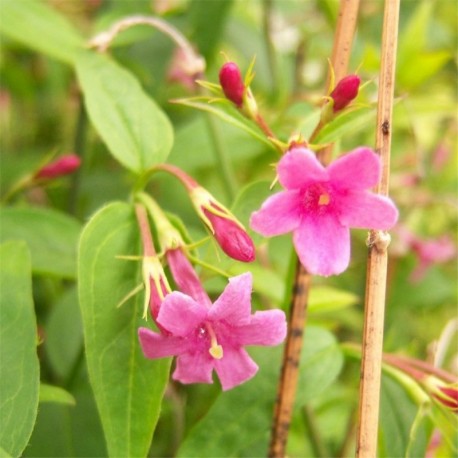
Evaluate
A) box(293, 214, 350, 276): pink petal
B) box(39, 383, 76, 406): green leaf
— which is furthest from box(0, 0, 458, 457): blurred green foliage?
box(293, 214, 350, 276): pink petal

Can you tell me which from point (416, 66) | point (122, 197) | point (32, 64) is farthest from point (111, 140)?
point (32, 64)

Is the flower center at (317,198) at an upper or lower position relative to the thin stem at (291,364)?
upper

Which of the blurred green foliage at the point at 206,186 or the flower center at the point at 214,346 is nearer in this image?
the flower center at the point at 214,346

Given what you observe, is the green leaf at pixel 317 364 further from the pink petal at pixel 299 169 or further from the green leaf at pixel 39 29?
the green leaf at pixel 39 29

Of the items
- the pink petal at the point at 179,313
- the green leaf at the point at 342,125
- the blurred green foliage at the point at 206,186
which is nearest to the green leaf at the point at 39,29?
the blurred green foliage at the point at 206,186

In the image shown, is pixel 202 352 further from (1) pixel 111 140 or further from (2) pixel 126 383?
(1) pixel 111 140

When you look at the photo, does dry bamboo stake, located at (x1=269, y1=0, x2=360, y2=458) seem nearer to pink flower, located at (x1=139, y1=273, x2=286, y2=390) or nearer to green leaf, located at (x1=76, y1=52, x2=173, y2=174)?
pink flower, located at (x1=139, y1=273, x2=286, y2=390)

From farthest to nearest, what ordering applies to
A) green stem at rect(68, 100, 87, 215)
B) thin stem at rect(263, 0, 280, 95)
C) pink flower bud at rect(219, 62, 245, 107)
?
thin stem at rect(263, 0, 280, 95) < green stem at rect(68, 100, 87, 215) < pink flower bud at rect(219, 62, 245, 107)
